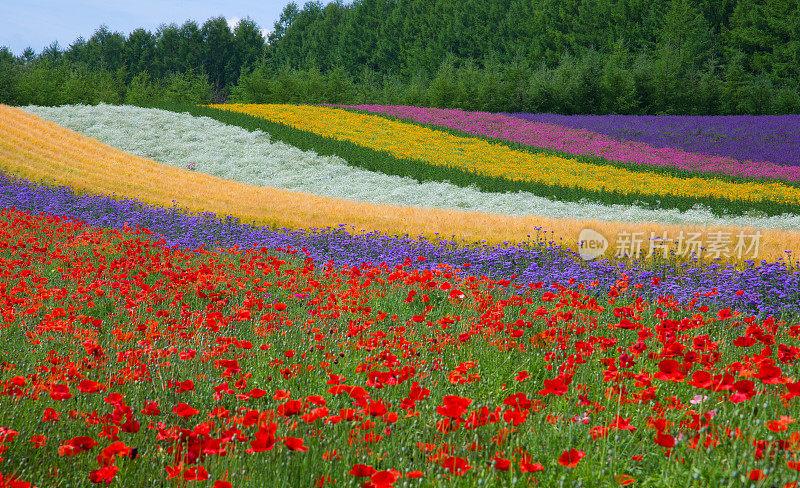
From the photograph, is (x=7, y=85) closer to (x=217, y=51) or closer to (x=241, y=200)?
(x=241, y=200)

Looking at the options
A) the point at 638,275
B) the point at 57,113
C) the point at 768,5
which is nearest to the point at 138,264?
the point at 638,275

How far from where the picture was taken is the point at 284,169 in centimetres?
2233

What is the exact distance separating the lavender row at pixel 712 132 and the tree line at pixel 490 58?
3.95m

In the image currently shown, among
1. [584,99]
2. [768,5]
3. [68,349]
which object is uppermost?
[768,5]

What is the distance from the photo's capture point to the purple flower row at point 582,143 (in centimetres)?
2042

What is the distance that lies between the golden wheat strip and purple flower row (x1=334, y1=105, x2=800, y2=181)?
11462 millimetres

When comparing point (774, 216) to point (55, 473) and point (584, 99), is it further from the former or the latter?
point (584, 99)

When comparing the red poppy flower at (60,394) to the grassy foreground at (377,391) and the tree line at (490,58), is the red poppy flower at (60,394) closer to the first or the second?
the grassy foreground at (377,391)

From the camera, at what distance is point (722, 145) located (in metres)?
23.5

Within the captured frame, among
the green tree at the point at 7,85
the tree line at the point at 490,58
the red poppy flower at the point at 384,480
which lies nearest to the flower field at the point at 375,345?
the red poppy flower at the point at 384,480

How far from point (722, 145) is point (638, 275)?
20321 mm

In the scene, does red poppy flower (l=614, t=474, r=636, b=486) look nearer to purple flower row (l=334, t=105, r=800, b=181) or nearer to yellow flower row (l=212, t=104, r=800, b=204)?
yellow flower row (l=212, t=104, r=800, b=204)

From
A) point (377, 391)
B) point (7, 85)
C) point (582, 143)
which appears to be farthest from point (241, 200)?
point (7, 85)

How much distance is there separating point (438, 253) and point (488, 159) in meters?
14.6
